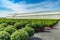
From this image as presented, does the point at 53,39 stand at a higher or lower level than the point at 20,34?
lower

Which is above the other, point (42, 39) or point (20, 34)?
point (20, 34)

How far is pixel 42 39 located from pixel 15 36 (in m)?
1.88

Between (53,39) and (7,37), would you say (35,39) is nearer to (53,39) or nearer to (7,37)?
(53,39)

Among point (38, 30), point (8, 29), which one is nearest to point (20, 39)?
point (8, 29)

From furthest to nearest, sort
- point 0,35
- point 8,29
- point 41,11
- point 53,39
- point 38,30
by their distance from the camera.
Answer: point 41,11
point 38,30
point 53,39
point 8,29
point 0,35

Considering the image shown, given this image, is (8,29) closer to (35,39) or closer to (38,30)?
(35,39)

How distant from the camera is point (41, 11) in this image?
2111cm

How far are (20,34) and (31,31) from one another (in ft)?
4.04

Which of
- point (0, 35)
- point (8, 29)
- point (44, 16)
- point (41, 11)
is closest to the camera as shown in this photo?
point (0, 35)

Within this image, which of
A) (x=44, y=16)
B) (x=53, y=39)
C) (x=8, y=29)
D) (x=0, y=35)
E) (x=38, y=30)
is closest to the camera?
(x=0, y=35)

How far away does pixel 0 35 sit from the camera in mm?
5555

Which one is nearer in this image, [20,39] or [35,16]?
[20,39]

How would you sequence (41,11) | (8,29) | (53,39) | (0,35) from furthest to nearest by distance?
(41,11) → (53,39) → (8,29) → (0,35)

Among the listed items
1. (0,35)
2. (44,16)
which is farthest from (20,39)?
(44,16)
